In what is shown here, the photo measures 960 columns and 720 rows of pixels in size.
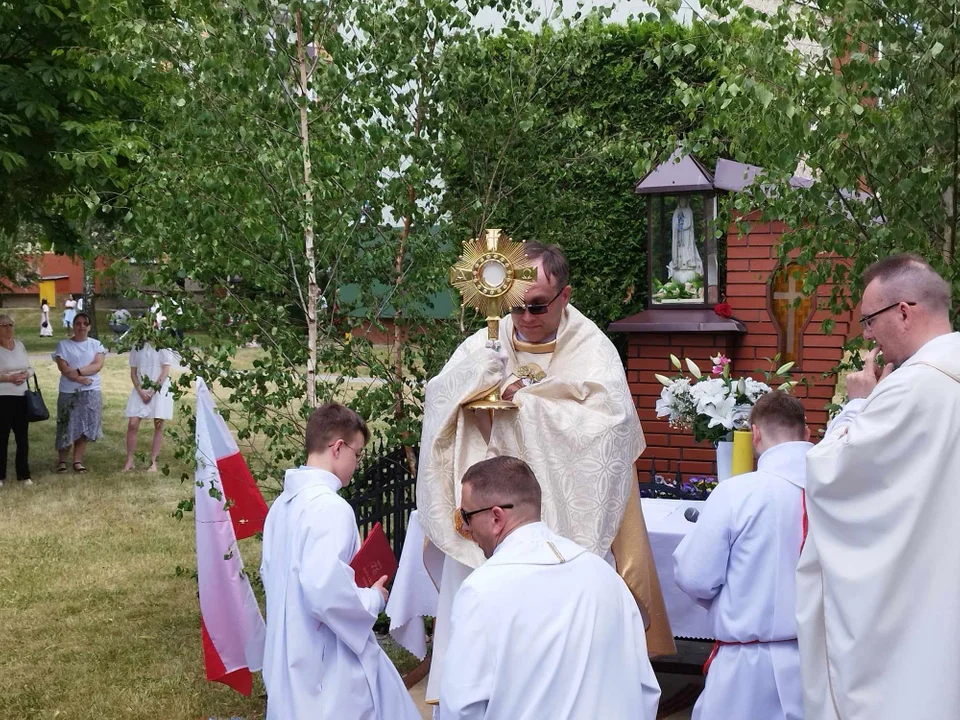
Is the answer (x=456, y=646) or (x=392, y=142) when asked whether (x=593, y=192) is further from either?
(x=456, y=646)

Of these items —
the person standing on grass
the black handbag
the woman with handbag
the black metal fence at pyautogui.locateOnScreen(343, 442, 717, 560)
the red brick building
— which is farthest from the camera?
the person standing on grass

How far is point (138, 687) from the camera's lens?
20.8 ft

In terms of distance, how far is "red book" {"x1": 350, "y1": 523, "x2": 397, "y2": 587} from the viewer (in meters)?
4.02

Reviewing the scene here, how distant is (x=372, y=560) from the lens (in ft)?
13.4

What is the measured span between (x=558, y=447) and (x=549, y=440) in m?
0.04

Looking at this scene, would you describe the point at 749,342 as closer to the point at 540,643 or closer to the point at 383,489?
the point at 383,489

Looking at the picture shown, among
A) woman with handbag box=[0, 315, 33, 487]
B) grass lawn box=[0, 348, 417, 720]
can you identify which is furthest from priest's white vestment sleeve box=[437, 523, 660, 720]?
woman with handbag box=[0, 315, 33, 487]

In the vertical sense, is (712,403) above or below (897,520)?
above

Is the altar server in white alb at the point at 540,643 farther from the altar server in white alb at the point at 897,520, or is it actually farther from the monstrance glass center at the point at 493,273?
the monstrance glass center at the point at 493,273

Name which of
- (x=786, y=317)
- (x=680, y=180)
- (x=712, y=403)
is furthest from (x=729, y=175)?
(x=712, y=403)

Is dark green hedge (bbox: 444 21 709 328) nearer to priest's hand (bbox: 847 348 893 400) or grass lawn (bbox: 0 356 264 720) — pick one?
priest's hand (bbox: 847 348 893 400)

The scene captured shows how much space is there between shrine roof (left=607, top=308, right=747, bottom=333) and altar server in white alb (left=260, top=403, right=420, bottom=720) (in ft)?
19.0

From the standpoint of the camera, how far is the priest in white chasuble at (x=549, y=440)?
389cm

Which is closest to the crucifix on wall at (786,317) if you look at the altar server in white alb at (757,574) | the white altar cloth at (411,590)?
the white altar cloth at (411,590)
